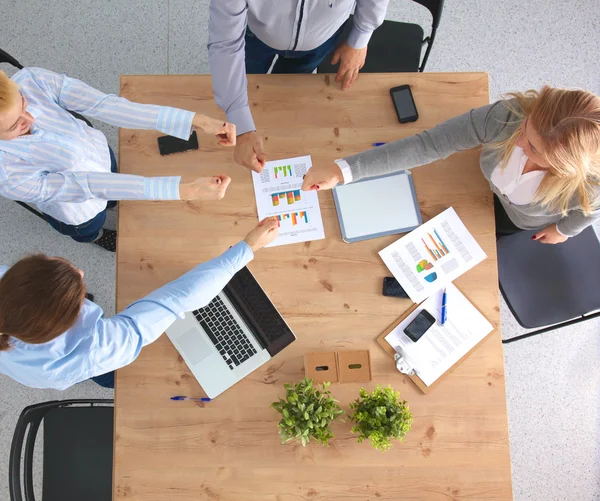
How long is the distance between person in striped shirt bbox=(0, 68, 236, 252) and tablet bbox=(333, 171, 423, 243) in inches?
15.8

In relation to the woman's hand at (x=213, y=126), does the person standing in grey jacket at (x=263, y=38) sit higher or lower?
higher

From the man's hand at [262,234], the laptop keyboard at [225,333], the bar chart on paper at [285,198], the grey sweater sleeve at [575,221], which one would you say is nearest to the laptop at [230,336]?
the laptop keyboard at [225,333]

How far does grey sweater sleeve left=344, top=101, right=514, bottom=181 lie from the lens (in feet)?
4.68

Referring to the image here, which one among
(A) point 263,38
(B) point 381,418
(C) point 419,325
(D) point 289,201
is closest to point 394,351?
(C) point 419,325

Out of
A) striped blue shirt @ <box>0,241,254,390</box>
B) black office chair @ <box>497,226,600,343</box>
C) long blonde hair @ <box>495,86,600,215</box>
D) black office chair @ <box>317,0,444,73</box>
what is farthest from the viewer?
black office chair @ <box>317,0,444,73</box>

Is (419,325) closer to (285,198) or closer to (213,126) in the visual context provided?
(285,198)

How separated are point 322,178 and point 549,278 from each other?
41.1 inches

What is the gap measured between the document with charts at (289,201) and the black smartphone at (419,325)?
0.39 metres

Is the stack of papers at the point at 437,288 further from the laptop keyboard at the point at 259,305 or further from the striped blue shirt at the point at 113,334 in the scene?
the striped blue shirt at the point at 113,334

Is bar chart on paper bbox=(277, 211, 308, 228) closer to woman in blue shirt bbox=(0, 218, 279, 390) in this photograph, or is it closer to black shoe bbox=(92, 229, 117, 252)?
woman in blue shirt bbox=(0, 218, 279, 390)

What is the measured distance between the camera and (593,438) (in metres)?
2.17

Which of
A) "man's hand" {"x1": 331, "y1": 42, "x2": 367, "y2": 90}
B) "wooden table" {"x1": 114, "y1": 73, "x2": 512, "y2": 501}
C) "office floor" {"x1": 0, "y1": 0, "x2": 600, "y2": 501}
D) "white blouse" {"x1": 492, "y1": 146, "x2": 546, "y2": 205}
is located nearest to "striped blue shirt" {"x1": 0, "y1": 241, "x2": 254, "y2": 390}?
"wooden table" {"x1": 114, "y1": 73, "x2": 512, "y2": 501}

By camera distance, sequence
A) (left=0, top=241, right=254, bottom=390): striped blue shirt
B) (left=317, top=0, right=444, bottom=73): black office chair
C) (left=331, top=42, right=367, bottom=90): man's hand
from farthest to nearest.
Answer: (left=317, top=0, right=444, bottom=73): black office chair
(left=331, top=42, right=367, bottom=90): man's hand
(left=0, top=241, right=254, bottom=390): striped blue shirt

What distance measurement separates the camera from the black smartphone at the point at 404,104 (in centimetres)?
159
